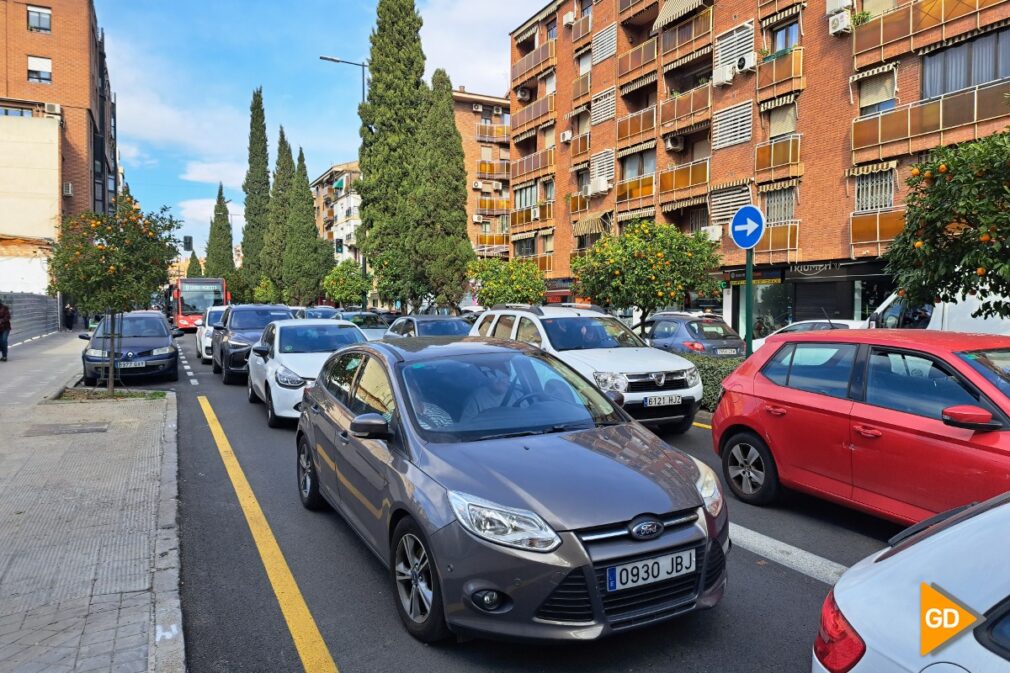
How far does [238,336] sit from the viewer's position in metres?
16.2

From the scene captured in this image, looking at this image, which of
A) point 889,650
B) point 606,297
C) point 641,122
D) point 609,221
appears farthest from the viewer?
point 609,221

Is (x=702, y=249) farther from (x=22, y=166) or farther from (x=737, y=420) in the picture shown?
(x=22, y=166)

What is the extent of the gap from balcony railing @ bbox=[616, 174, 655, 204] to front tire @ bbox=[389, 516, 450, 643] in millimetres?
30377

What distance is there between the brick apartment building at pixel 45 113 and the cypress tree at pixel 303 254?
14.9 metres

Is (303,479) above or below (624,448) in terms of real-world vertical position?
Answer: below

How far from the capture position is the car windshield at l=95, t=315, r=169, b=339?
1573cm

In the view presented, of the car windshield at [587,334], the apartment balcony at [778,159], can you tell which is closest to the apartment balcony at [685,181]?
the apartment balcony at [778,159]

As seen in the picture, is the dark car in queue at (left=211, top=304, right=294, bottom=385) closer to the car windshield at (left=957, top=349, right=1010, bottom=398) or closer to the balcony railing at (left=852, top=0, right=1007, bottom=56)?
the car windshield at (left=957, top=349, right=1010, bottom=398)

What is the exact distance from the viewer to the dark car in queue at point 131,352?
47.8 ft

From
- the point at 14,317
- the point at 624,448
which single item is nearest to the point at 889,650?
the point at 624,448

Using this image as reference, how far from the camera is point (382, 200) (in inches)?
1455

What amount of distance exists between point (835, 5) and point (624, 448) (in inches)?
992

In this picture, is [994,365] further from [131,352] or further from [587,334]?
[131,352]

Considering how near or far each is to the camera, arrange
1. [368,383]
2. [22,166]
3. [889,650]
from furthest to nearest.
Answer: [22,166] → [368,383] → [889,650]
